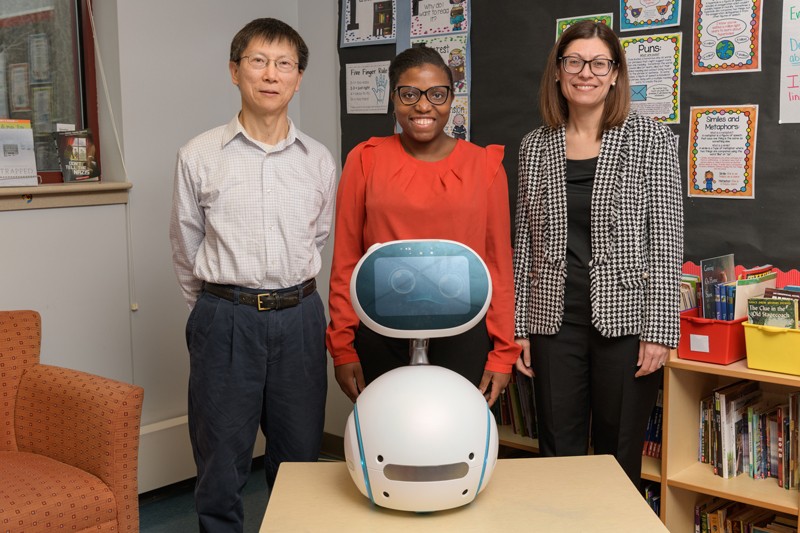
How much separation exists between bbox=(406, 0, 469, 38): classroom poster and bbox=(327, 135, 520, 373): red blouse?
1200mm

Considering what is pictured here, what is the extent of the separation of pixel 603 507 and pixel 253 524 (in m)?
1.85

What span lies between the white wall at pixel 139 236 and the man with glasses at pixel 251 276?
919mm

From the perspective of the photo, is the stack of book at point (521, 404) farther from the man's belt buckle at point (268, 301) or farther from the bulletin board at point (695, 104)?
the man's belt buckle at point (268, 301)

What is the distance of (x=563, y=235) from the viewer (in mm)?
2100

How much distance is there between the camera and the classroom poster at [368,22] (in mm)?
3311

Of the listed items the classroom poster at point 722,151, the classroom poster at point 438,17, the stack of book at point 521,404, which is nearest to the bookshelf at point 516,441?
the stack of book at point 521,404

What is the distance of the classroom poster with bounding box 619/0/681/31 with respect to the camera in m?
2.56

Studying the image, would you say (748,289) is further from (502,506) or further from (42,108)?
(42,108)

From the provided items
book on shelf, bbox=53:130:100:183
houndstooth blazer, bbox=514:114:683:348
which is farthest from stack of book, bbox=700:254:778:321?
book on shelf, bbox=53:130:100:183

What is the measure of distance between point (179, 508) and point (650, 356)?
192 cm

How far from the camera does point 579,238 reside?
2.11 metres

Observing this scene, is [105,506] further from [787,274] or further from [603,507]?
[787,274]

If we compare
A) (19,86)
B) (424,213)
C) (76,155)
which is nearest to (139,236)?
(76,155)

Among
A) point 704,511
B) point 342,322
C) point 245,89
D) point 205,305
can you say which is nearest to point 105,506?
point 205,305
